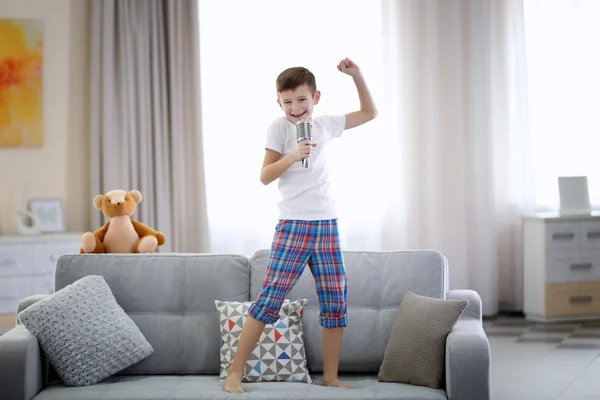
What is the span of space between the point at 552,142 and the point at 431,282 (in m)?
3.18

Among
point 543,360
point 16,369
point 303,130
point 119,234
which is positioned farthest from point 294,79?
point 543,360

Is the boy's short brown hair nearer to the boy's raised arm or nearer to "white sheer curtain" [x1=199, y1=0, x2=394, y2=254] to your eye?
the boy's raised arm

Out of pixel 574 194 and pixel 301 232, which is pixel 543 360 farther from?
pixel 301 232

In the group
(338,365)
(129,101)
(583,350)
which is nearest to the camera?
(338,365)

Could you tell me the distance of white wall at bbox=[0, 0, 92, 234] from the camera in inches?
216

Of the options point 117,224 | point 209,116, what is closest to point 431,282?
point 117,224

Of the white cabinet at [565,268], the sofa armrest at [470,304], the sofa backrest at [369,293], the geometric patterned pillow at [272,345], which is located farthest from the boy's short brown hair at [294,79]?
the white cabinet at [565,268]

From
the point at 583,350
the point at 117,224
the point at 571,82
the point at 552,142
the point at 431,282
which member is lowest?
the point at 583,350

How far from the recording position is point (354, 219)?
224 inches

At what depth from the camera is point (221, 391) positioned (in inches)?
104

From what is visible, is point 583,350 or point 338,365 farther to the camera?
point 583,350

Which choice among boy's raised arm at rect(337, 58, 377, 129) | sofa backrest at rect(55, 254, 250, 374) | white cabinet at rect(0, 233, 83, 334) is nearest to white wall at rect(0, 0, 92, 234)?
white cabinet at rect(0, 233, 83, 334)

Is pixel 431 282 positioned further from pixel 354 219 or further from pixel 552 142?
pixel 552 142

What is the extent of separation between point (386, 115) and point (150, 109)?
1.61m
